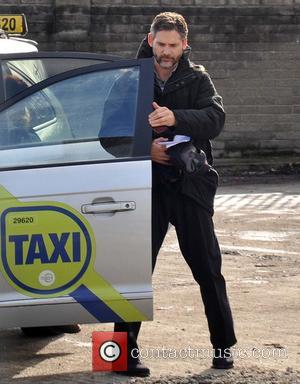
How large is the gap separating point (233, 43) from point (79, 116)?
12355 mm

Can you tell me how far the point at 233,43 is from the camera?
17.6 m

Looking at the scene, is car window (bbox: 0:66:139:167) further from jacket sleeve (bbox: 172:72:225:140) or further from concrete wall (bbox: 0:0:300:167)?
concrete wall (bbox: 0:0:300:167)

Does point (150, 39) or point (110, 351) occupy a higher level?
point (150, 39)

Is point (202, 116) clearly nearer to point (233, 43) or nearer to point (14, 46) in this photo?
point (14, 46)

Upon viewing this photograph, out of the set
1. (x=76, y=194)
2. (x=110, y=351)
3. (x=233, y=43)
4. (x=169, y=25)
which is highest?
(x=169, y=25)

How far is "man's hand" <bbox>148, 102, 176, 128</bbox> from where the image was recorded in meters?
5.39

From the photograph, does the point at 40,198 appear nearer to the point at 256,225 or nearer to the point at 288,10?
the point at 256,225

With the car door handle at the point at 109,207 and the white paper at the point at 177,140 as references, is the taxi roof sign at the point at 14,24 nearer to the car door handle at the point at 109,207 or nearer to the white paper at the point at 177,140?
the white paper at the point at 177,140

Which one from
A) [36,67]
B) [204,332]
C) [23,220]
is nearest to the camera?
[23,220]

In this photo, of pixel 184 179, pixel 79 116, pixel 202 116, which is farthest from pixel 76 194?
pixel 202 116

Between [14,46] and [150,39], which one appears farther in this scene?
[14,46]

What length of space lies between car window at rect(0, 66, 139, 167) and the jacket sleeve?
269 mm

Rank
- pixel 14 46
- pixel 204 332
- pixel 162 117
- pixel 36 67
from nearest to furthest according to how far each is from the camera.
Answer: pixel 162 117, pixel 36 67, pixel 14 46, pixel 204 332

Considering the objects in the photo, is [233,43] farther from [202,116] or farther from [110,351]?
[110,351]
